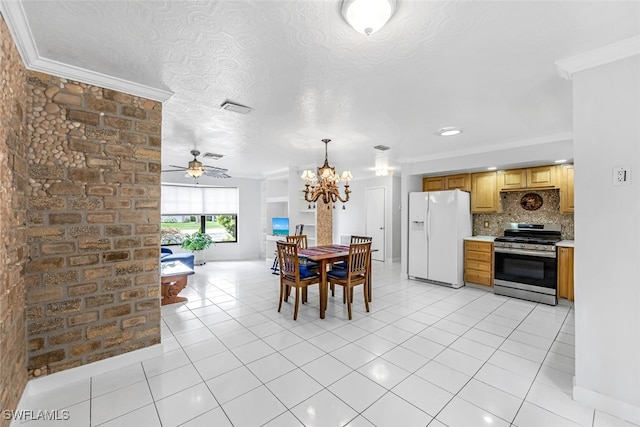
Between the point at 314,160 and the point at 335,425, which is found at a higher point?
the point at 314,160

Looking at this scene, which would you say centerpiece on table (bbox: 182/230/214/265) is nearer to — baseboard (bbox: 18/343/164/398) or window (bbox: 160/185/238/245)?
window (bbox: 160/185/238/245)

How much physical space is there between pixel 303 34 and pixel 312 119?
1.44 m

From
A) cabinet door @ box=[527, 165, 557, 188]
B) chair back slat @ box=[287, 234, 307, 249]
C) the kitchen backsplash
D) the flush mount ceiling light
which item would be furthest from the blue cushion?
cabinet door @ box=[527, 165, 557, 188]

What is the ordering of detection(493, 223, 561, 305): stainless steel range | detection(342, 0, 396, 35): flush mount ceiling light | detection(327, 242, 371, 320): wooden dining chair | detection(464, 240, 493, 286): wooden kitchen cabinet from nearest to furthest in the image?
detection(342, 0, 396, 35): flush mount ceiling light, detection(327, 242, 371, 320): wooden dining chair, detection(493, 223, 561, 305): stainless steel range, detection(464, 240, 493, 286): wooden kitchen cabinet

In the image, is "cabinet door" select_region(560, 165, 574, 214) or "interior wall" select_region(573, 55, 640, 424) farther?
"cabinet door" select_region(560, 165, 574, 214)

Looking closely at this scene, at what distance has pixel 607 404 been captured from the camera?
5.84 ft

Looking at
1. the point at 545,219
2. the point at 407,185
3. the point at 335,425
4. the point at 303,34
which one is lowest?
the point at 335,425

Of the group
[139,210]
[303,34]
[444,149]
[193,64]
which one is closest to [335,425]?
[139,210]

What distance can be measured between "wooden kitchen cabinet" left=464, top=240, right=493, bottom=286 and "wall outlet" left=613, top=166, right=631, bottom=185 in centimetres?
304

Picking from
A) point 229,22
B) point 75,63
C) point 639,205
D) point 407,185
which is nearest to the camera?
point 229,22

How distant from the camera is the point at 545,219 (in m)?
4.48

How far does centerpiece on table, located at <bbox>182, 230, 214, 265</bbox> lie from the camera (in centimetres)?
669

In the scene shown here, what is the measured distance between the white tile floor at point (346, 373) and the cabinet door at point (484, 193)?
1.78 metres

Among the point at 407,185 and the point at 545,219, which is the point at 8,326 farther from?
the point at 545,219
